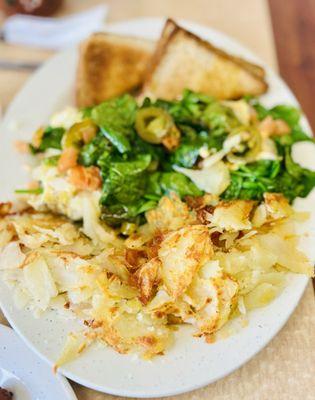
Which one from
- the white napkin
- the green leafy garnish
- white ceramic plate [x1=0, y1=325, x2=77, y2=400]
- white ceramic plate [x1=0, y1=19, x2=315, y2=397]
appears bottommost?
white ceramic plate [x1=0, y1=325, x2=77, y2=400]

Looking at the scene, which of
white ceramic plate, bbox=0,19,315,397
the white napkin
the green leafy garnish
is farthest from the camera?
the white napkin

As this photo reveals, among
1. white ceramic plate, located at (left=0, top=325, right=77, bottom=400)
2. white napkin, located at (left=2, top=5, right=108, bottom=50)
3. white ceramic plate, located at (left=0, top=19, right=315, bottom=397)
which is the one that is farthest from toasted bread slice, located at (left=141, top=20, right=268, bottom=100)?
white ceramic plate, located at (left=0, top=325, right=77, bottom=400)

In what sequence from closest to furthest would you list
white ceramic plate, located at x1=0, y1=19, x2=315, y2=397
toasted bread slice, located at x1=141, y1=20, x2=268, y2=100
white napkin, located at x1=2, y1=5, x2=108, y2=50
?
white ceramic plate, located at x1=0, y1=19, x2=315, y2=397 < toasted bread slice, located at x1=141, y1=20, x2=268, y2=100 < white napkin, located at x1=2, y1=5, x2=108, y2=50

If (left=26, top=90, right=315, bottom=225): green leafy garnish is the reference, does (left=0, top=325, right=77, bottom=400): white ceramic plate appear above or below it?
below

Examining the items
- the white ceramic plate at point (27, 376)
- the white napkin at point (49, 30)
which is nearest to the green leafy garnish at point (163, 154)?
the white ceramic plate at point (27, 376)

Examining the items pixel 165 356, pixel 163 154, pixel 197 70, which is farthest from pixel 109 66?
pixel 165 356

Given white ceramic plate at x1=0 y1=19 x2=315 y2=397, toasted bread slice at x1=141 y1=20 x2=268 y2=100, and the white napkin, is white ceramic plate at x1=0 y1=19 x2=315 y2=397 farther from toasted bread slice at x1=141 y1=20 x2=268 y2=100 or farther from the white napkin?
the white napkin

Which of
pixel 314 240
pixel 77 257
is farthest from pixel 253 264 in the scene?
pixel 77 257
